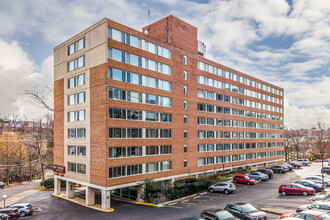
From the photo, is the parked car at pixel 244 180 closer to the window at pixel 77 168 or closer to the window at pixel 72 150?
the window at pixel 77 168

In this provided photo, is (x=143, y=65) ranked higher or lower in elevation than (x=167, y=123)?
higher

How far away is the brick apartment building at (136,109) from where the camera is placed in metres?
29.3

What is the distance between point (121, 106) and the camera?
3020cm

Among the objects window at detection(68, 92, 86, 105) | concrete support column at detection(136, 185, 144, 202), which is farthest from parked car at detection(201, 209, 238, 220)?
window at detection(68, 92, 86, 105)

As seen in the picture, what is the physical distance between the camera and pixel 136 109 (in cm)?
3192

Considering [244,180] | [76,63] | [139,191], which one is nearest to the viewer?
[139,191]

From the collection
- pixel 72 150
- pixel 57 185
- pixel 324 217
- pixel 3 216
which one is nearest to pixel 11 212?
pixel 3 216

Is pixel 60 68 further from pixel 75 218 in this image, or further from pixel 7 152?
pixel 7 152

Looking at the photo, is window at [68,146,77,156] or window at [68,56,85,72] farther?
window at [68,146,77,156]

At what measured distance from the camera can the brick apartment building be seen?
29344 millimetres

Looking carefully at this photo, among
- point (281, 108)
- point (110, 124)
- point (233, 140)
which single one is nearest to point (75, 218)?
point (110, 124)

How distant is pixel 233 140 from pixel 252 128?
9.43m

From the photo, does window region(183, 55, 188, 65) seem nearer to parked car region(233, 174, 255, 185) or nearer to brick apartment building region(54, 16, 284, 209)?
brick apartment building region(54, 16, 284, 209)

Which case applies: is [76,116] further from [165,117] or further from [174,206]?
[174,206]
